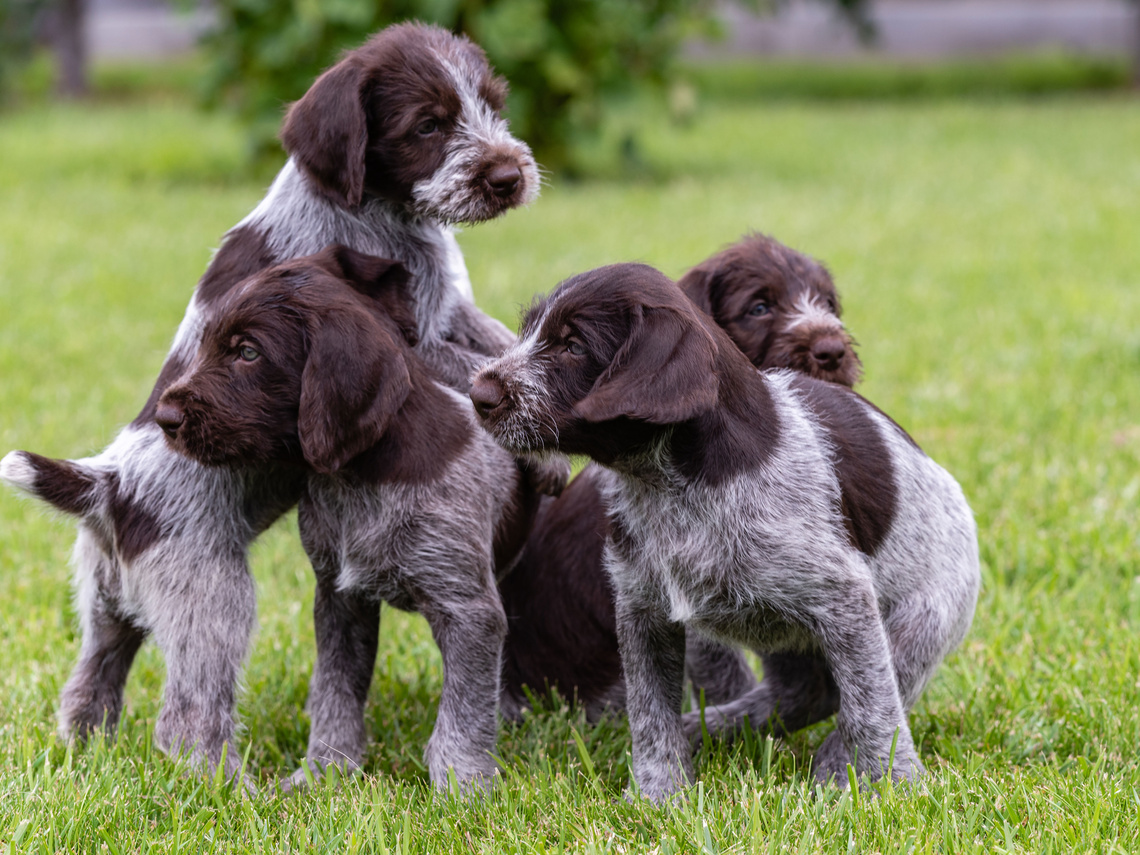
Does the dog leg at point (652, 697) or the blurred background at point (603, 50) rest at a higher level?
the dog leg at point (652, 697)

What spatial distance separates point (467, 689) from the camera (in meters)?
3.88

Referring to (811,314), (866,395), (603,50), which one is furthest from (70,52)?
(811,314)

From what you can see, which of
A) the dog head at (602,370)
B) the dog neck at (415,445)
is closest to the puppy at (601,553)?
the dog neck at (415,445)

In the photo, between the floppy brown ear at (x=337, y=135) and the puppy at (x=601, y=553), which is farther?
the puppy at (x=601, y=553)

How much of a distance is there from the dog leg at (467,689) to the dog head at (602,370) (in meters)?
0.66

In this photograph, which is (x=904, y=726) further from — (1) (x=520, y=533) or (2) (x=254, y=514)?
(2) (x=254, y=514)

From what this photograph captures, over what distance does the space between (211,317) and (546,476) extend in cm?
119

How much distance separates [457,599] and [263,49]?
500 inches

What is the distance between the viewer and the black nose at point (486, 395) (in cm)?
343

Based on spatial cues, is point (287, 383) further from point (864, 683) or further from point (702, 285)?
point (864, 683)

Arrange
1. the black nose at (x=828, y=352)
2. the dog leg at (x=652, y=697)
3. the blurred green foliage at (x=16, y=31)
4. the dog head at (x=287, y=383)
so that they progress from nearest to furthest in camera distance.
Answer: the dog head at (x=287, y=383) < the dog leg at (x=652, y=697) < the black nose at (x=828, y=352) < the blurred green foliage at (x=16, y=31)

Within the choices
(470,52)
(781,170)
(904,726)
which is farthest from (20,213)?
(904,726)

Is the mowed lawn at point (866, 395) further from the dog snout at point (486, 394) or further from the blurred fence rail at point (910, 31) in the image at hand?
the blurred fence rail at point (910, 31)

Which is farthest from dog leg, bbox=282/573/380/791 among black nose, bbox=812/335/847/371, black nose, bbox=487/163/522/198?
black nose, bbox=812/335/847/371
